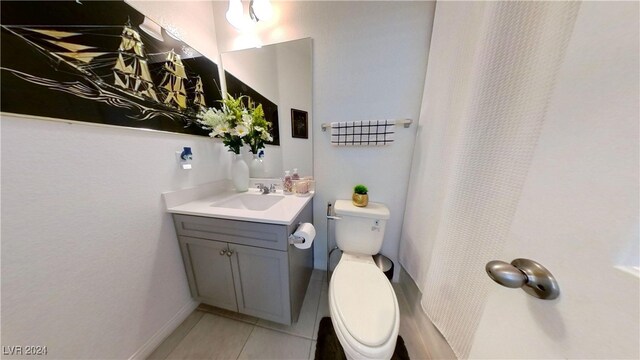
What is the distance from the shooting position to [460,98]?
717 mm

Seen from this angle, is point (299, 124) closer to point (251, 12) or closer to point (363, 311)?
point (251, 12)

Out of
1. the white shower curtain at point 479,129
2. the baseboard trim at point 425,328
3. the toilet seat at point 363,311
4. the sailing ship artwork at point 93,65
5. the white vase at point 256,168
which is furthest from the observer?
the white vase at point 256,168

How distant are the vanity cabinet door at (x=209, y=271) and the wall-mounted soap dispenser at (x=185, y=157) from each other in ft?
1.41

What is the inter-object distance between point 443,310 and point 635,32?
91cm

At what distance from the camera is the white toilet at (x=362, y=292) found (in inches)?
26.6

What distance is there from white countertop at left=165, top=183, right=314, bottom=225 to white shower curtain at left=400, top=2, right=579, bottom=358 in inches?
28.4

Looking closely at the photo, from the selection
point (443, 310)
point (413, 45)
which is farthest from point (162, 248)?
point (413, 45)

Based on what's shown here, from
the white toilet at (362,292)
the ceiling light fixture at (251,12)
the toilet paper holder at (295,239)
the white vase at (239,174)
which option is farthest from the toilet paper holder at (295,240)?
the ceiling light fixture at (251,12)

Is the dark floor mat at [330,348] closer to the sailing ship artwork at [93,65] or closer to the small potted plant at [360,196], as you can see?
the small potted plant at [360,196]

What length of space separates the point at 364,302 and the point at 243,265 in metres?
0.68

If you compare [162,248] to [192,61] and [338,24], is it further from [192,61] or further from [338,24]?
[338,24]

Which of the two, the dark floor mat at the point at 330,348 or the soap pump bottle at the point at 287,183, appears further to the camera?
the soap pump bottle at the point at 287,183

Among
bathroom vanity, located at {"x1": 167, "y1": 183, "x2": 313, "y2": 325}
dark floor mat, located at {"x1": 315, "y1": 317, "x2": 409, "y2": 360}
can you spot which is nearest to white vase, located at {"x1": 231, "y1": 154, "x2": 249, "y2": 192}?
bathroom vanity, located at {"x1": 167, "y1": 183, "x2": 313, "y2": 325}

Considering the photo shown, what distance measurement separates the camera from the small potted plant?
1.20m
